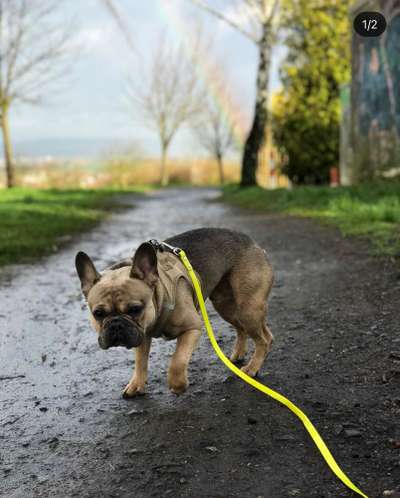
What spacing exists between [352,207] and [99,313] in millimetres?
9270

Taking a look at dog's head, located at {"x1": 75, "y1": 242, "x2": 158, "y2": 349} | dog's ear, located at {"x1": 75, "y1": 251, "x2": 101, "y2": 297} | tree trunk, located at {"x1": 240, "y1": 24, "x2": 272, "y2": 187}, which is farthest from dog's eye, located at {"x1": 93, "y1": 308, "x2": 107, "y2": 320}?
tree trunk, located at {"x1": 240, "y1": 24, "x2": 272, "y2": 187}

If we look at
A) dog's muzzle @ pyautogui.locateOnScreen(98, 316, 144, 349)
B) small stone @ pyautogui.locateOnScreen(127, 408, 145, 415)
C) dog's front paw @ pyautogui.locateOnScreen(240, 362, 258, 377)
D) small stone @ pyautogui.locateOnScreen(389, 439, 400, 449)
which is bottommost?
small stone @ pyautogui.locateOnScreen(127, 408, 145, 415)

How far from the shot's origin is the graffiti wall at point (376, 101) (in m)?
14.5

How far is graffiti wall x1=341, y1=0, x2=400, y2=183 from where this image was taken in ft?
47.7

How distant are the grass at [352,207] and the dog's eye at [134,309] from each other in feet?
16.0

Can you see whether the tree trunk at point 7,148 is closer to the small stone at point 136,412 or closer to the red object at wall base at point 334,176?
the red object at wall base at point 334,176

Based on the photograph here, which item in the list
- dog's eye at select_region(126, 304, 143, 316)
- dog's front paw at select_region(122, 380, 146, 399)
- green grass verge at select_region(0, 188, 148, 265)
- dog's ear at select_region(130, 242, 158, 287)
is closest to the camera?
dog's eye at select_region(126, 304, 143, 316)

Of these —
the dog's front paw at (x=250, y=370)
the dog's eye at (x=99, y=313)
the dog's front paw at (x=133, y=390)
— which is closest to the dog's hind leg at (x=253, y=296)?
the dog's front paw at (x=250, y=370)

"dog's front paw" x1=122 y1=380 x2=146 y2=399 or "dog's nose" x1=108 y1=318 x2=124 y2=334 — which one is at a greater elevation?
"dog's nose" x1=108 y1=318 x2=124 y2=334

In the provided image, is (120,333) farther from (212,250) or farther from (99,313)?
(212,250)

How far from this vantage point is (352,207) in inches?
461

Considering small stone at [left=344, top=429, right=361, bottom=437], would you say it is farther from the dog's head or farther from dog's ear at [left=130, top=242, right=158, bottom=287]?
dog's ear at [left=130, top=242, right=158, bottom=287]

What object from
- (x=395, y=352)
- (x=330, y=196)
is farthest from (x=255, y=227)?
(x=395, y=352)

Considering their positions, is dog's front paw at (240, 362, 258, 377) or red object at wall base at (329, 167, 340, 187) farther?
red object at wall base at (329, 167, 340, 187)
